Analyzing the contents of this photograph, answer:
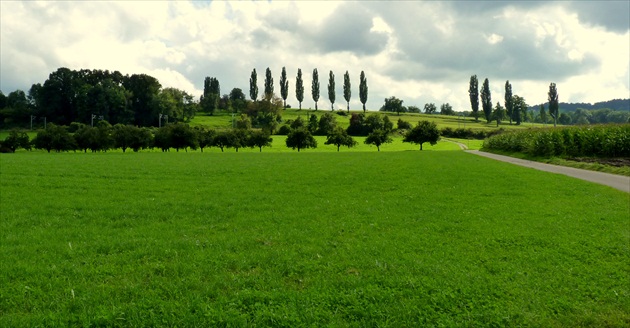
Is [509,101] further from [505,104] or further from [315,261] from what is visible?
[315,261]

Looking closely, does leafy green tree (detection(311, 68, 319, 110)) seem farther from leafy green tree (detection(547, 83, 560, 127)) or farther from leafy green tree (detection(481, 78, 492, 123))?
leafy green tree (detection(547, 83, 560, 127))

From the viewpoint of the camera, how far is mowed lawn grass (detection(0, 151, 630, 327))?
5.71 m

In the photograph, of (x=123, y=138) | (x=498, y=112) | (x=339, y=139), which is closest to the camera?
(x=123, y=138)

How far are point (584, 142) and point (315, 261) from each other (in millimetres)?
40780

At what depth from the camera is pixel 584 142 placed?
124 feet

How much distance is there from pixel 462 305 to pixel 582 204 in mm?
11524

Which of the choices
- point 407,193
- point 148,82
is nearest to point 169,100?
point 148,82

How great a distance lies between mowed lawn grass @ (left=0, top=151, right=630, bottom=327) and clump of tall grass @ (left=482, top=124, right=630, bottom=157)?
24.0m

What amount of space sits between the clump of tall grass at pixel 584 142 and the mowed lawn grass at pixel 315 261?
24.0m

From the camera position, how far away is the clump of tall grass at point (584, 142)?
1367 inches

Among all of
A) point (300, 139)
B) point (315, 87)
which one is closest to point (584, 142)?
point (300, 139)

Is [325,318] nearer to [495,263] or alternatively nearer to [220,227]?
[495,263]

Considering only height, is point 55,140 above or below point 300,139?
below

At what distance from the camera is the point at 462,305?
597cm
